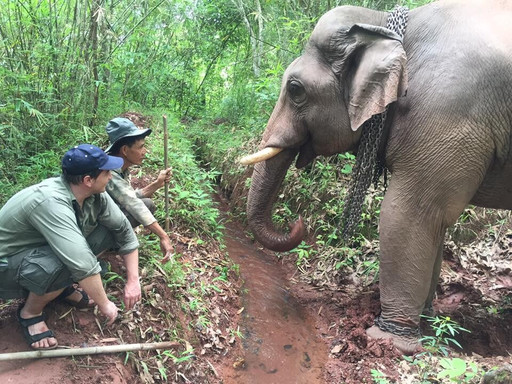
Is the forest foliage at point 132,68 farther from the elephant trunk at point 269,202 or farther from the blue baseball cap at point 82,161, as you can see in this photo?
the elephant trunk at point 269,202

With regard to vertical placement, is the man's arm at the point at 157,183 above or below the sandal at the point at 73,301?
above

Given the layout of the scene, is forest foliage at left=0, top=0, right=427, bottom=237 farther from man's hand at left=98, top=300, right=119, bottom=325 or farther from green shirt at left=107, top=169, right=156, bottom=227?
man's hand at left=98, top=300, right=119, bottom=325

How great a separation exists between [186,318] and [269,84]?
12.3ft

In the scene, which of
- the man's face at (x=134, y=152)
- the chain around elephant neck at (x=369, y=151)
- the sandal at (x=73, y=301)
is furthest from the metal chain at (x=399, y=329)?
the man's face at (x=134, y=152)

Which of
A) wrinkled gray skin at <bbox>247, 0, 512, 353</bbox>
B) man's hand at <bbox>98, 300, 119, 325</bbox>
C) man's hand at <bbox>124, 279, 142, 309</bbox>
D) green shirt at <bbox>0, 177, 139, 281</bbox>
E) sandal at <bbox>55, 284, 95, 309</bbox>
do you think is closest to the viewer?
green shirt at <bbox>0, 177, 139, 281</bbox>

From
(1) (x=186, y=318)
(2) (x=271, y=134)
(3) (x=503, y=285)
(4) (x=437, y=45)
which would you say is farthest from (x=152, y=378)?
(3) (x=503, y=285)

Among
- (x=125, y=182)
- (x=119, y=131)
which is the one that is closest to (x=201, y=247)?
(x=125, y=182)

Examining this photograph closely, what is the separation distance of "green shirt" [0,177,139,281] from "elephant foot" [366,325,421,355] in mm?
2162

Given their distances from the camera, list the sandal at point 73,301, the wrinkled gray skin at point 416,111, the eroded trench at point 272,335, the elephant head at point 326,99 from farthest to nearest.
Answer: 1. the eroded trench at point 272,335
2. the elephant head at point 326,99
3. the wrinkled gray skin at point 416,111
4. the sandal at point 73,301

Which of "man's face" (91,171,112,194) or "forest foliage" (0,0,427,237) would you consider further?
"forest foliage" (0,0,427,237)

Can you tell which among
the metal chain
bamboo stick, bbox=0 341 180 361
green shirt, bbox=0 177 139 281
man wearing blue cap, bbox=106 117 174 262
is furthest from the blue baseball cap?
the metal chain

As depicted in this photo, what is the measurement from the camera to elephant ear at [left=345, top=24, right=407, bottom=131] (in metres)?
2.89

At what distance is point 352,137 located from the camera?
3.36 metres

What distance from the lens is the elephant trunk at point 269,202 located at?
361cm
